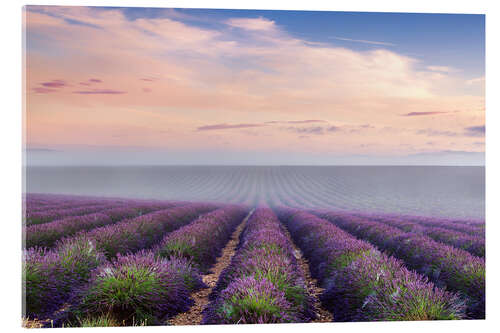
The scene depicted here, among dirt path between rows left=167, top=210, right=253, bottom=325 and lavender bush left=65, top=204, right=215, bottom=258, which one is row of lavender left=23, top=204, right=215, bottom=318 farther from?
dirt path between rows left=167, top=210, right=253, bottom=325

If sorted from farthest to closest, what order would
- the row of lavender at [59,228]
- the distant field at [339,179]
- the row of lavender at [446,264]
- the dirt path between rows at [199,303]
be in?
1. the row of lavender at [59,228]
2. the distant field at [339,179]
3. the row of lavender at [446,264]
4. the dirt path between rows at [199,303]

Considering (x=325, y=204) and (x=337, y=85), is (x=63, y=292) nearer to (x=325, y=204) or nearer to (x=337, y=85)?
(x=337, y=85)

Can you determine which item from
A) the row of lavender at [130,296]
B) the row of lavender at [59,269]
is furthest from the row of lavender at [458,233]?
the row of lavender at [59,269]

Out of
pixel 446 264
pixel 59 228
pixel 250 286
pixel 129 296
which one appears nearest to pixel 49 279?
pixel 129 296

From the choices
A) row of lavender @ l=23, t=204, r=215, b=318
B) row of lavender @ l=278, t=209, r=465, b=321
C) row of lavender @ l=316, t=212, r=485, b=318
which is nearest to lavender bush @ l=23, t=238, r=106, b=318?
row of lavender @ l=23, t=204, r=215, b=318

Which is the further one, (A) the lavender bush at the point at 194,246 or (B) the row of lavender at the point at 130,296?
(A) the lavender bush at the point at 194,246

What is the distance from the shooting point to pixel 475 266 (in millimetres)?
4438

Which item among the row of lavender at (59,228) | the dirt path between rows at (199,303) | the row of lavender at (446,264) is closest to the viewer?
the dirt path between rows at (199,303)

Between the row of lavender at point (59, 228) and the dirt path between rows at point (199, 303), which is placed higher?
the row of lavender at point (59, 228)

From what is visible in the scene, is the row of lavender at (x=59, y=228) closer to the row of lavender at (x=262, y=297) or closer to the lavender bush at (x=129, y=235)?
the lavender bush at (x=129, y=235)

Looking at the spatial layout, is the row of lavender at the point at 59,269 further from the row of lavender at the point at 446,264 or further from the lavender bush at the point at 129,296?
the row of lavender at the point at 446,264

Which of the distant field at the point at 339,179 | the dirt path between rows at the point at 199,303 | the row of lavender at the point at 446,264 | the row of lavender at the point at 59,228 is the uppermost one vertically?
the distant field at the point at 339,179
